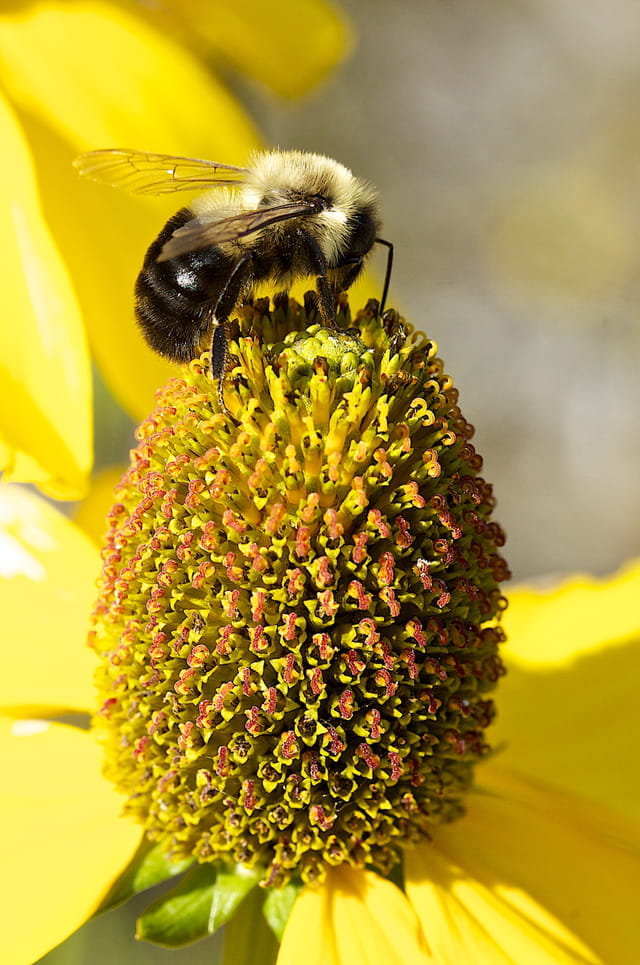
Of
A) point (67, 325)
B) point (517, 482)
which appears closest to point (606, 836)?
point (67, 325)

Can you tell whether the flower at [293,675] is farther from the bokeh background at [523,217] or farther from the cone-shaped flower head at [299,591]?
the bokeh background at [523,217]

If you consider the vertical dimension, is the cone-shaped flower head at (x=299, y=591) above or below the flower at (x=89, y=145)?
below

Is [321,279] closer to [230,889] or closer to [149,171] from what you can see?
[149,171]

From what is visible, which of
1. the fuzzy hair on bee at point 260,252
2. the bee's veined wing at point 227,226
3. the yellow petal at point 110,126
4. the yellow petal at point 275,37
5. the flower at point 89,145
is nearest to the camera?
the bee's veined wing at point 227,226

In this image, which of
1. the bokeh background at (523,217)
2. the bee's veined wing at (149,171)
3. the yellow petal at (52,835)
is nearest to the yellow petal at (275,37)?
the bee's veined wing at (149,171)

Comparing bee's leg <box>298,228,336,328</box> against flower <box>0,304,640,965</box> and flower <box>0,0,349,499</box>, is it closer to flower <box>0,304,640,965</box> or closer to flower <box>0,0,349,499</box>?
flower <box>0,304,640,965</box>

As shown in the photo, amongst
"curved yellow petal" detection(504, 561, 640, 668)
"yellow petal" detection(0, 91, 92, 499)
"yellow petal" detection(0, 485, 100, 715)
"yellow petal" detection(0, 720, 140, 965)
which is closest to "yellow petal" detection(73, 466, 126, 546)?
"yellow petal" detection(0, 485, 100, 715)

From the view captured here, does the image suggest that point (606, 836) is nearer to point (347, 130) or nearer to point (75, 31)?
point (75, 31)
